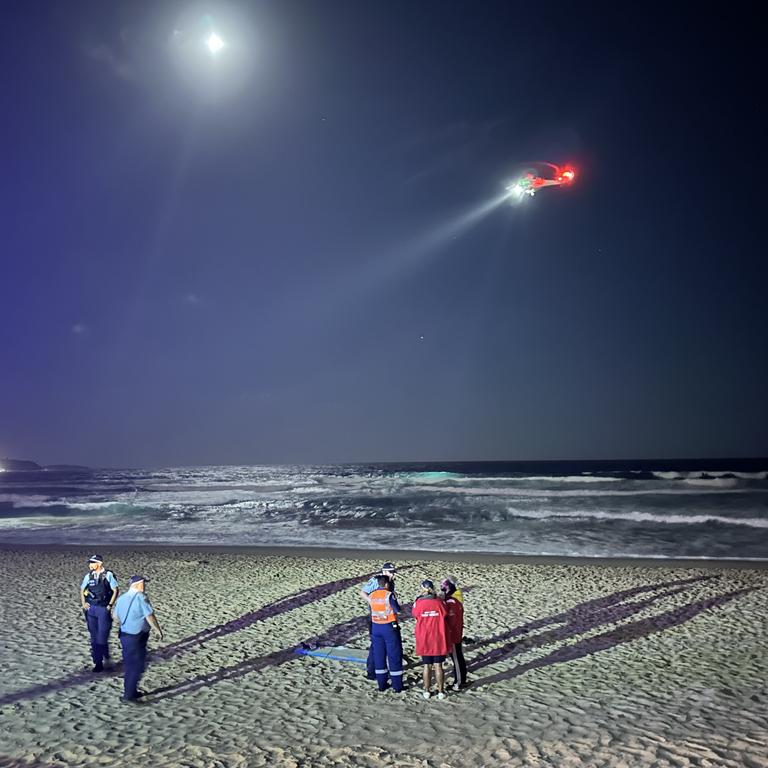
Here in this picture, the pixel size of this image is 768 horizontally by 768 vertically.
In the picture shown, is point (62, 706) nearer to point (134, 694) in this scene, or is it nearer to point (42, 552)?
point (134, 694)

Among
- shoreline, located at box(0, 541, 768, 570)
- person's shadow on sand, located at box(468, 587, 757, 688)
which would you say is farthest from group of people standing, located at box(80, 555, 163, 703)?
shoreline, located at box(0, 541, 768, 570)

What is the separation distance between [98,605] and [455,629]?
5.31m

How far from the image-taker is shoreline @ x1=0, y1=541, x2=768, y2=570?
19.0m

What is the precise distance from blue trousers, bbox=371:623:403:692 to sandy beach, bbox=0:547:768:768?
0.22 metres

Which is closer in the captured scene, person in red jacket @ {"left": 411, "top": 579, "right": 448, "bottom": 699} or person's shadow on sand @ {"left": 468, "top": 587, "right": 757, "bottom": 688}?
person in red jacket @ {"left": 411, "top": 579, "right": 448, "bottom": 699}

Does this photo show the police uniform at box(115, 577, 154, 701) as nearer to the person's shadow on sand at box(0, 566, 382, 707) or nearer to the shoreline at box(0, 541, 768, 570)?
the person's shadow on sand at box(0, 566, 382, 707)

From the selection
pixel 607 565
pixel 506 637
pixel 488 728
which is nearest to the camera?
pixel 488 728

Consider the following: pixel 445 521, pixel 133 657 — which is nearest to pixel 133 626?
pixel 133 657

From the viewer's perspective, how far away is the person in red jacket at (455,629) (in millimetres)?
8203

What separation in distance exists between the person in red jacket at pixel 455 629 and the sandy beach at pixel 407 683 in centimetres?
24

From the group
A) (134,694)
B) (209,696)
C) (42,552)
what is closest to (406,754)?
(209,696)

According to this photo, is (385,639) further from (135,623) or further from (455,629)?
(135,623)

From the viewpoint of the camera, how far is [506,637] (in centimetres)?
1106

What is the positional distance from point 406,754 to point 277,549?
58.2 feet
